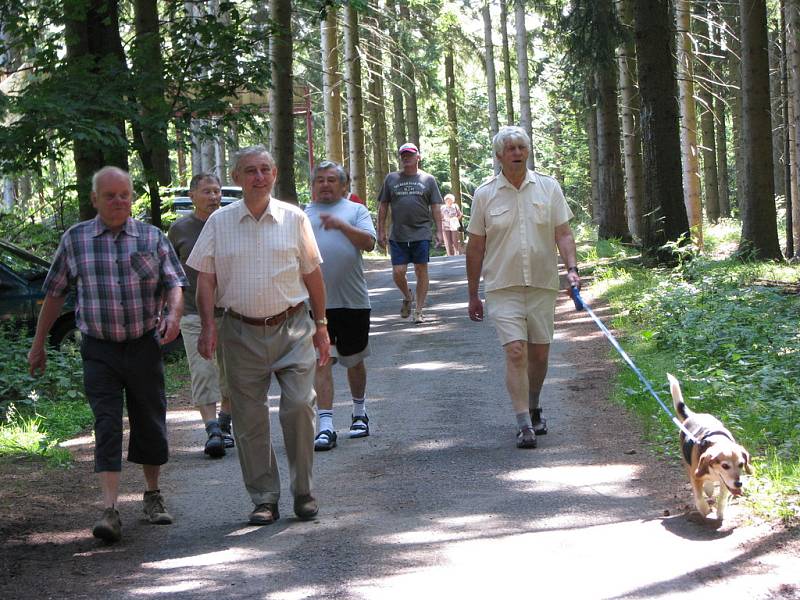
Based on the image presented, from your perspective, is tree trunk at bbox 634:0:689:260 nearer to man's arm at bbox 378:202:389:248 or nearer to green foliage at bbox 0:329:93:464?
man's arm at bbox 378:202:389:248

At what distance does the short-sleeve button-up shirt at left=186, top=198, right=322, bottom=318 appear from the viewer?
6.14 meters

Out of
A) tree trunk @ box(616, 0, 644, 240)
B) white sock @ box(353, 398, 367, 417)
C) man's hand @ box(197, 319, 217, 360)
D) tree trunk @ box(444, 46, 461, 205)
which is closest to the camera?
man's hand @ box(197, 319, 217, 360)

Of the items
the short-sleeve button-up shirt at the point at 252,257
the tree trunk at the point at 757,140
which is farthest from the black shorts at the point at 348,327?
the tree trunk at the point at 757,140

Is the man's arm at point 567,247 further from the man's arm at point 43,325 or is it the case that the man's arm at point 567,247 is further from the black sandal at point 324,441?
the man's arm at point 43,325

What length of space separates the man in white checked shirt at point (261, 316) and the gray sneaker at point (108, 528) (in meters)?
0.78

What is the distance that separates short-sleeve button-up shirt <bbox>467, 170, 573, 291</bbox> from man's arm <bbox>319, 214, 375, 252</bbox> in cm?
76

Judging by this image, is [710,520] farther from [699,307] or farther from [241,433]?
[699,307]

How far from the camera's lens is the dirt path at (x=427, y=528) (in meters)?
4.98

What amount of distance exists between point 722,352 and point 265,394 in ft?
17.5

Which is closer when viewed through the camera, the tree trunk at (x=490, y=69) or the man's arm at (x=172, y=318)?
the man's arm at (x=172, y=318)

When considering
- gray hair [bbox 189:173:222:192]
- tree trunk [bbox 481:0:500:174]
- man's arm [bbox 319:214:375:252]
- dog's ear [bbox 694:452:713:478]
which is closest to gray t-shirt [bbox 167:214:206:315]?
gray hair [bbox 189:173:222:192]

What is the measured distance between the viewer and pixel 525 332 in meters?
7.83

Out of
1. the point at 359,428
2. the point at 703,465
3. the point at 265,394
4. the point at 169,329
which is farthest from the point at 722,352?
the point at 169,329

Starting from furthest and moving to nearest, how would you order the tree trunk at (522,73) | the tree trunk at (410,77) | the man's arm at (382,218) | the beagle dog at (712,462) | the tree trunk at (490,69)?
the tree trunk at (490,69) < the tree trunk at (410,77) < the tree trunk at (522,73) < the man's arm at (382,218) < the beagle dog at (712,462)
